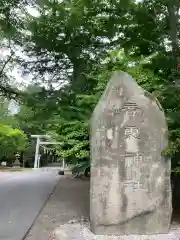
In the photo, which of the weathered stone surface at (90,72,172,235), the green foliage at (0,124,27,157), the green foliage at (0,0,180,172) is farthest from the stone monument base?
the green foliage at (0,124,27,157)

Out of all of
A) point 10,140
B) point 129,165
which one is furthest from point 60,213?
point 10,140

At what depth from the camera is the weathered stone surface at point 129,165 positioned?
253 inches

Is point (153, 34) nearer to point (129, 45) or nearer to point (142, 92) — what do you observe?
point (129, 45)

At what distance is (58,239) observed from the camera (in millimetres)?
6168

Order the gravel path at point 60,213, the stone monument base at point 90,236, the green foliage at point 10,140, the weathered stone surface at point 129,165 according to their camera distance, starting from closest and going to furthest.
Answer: the stone monument base at point 90,236, the weathered stone surface at point 129,165, the gravel path at point 60,213, the green foliage at point 10,140

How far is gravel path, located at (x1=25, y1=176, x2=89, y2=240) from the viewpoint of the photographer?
6.87 meters

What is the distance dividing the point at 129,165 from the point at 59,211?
2967 millimetres

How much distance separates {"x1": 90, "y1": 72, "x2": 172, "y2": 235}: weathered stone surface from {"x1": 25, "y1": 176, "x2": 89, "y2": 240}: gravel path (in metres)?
1.04

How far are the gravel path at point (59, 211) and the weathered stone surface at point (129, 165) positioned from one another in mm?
1040

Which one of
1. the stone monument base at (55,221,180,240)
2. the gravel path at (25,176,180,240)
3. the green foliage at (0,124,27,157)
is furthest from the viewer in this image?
the green foliage at (0,124,27,157)

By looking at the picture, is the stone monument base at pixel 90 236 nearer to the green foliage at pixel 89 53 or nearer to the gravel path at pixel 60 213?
the gravel path at pixel 60 213

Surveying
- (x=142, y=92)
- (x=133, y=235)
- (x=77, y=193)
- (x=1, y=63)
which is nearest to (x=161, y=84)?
(x=142, y=92)

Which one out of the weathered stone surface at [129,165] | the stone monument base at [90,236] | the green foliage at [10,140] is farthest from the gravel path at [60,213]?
the green foliage at [10,140]

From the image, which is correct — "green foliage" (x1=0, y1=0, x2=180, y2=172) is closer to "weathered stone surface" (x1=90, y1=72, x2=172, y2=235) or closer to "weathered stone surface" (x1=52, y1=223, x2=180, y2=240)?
"weathered stone surface" (x1=90, y1=72, x2=172, y2=235)
